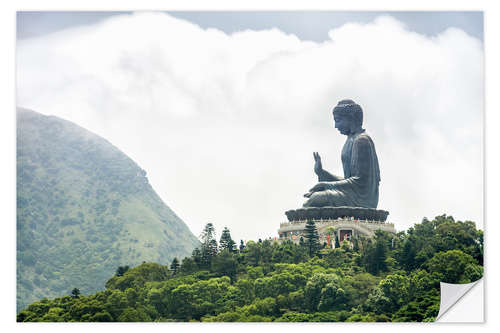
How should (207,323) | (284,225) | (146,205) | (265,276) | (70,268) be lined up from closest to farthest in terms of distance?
(207,323), (265,276), (284,225), (70,268), (146,205)

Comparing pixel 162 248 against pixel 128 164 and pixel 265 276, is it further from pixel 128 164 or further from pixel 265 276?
pixel 265 276

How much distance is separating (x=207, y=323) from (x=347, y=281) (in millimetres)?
3792

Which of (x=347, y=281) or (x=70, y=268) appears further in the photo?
(x=70, y=268)

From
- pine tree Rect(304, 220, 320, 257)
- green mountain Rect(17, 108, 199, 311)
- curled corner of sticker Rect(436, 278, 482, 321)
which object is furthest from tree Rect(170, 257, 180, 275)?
green mountain Rect(17, 108, 199, 311)

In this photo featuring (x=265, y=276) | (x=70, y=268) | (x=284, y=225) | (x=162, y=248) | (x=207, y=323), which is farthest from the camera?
(x=162, y=248)

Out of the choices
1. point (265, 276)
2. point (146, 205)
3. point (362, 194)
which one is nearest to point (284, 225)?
point (362, 194)

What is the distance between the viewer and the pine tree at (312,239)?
27.2m

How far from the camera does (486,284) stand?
23.5 m

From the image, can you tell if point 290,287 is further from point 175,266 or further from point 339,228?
point 339,228

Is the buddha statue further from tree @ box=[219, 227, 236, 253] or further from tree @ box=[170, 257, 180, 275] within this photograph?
tree @ box=[170, 257, 180, 275]

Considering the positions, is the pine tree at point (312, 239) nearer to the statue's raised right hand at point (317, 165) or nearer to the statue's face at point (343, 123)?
the statue's raised right hand at point (317, 165)

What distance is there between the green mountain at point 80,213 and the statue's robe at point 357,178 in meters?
15.5

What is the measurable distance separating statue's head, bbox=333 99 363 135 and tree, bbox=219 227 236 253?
20.7ft

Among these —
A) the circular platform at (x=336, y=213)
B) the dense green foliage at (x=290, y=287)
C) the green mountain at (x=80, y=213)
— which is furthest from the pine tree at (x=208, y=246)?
the green mountain at (x=80, y=213)
